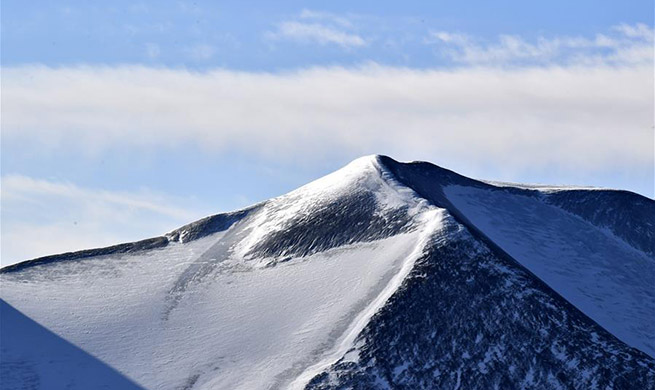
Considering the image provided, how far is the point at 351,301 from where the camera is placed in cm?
11006

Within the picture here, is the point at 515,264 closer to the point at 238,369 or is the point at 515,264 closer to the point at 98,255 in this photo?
the point at 238,369

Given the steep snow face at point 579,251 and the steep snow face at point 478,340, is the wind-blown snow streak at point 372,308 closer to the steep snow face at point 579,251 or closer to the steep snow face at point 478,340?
the steep snow face at point 478,340

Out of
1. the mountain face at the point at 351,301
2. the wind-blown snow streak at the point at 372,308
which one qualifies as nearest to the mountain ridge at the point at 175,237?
the mountain face at the point at 351,301

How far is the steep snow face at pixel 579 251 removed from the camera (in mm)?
125938

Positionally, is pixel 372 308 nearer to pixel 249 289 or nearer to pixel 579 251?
pixel 249 289

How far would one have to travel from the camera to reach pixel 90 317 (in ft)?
385

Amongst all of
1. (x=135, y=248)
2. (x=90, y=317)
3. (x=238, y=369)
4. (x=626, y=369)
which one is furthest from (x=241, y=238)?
(x=626, y=369)

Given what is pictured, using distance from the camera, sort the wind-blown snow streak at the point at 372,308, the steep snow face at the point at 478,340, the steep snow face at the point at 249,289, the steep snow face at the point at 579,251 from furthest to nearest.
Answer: the steep snow face at the point at 579,251 → the steep snow face at the point at 249,289 → the wind-blown snow streak at the point at 372,308 → the steep snow face at the point at 478,340

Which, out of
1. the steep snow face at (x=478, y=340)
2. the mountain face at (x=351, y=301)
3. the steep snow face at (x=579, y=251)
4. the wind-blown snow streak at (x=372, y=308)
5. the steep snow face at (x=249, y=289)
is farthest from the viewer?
the steep snow face at (x=579, y=251)

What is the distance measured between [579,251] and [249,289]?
1570 inches

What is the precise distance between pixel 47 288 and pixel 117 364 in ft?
68.6

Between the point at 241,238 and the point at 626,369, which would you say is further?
the point at 241,238

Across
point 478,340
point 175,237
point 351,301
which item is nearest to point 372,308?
point 351,301

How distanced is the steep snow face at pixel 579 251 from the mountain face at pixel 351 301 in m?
0.27
